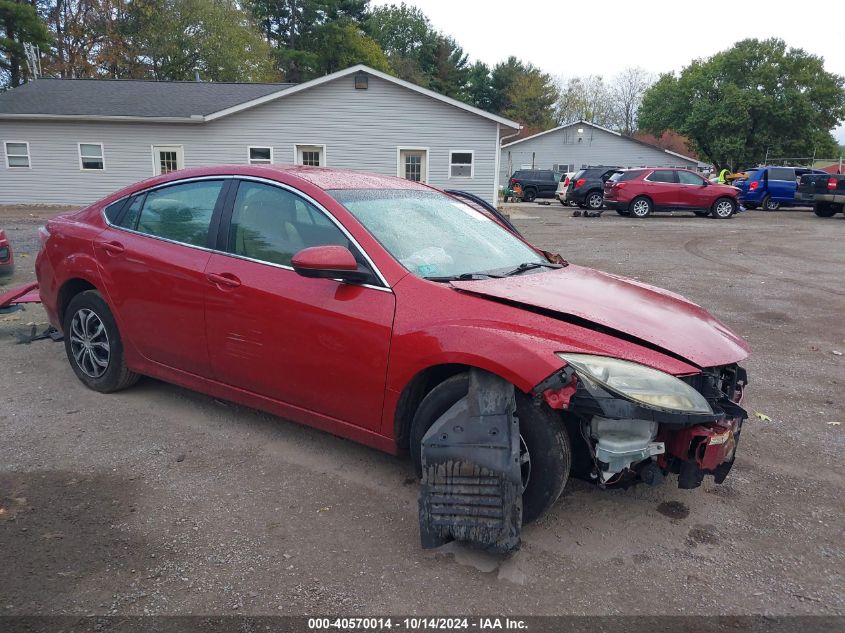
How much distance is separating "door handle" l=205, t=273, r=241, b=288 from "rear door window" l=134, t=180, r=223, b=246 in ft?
0.92

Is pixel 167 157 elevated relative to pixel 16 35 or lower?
lower

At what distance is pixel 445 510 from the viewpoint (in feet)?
8.91

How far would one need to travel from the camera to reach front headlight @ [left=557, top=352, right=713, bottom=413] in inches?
103

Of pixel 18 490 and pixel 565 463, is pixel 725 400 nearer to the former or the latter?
pixel 565 463

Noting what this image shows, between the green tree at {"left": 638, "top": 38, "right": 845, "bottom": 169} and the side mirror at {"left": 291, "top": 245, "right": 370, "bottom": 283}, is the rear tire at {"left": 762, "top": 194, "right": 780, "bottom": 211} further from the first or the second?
the side mirror at {"left": 291, "top": 245, "right": 370, "bottom": 283}

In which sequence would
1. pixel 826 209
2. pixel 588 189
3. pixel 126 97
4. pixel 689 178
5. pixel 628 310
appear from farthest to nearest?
pixel 588 189 < pixel 126 97 < pixel 826 209 < pixel 689 178 < pixel 628 310

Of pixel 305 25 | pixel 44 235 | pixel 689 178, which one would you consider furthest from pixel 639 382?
pixel 305 25

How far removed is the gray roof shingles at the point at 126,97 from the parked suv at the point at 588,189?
11.7m

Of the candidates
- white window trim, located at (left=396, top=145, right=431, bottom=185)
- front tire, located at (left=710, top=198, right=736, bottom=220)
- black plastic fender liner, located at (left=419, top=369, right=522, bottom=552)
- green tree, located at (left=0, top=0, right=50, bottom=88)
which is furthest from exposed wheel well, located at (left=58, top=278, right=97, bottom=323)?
green tree, located at (left=0, top=0, right=50, bottom=88)

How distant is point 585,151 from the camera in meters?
44.8

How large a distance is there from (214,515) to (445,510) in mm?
1180

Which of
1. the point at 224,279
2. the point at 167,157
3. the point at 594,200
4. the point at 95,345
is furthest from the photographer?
the point at 594,200

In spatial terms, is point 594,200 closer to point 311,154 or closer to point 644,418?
point 311,154

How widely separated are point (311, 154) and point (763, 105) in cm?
3606
